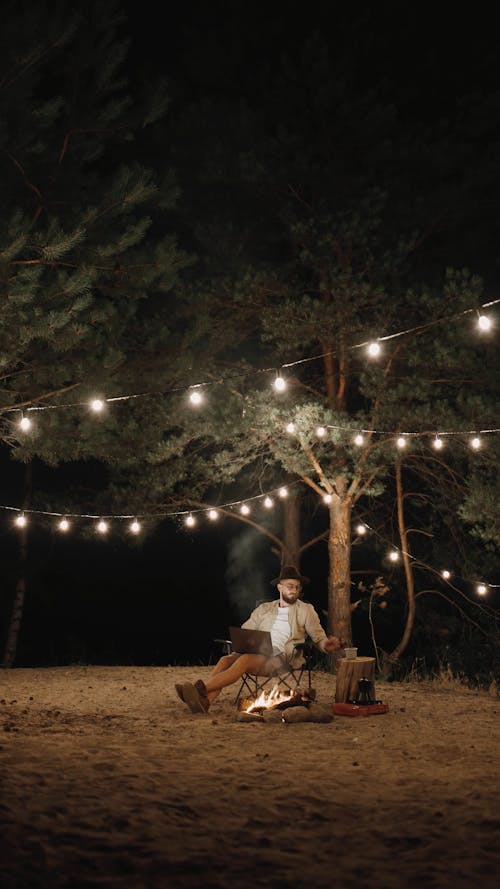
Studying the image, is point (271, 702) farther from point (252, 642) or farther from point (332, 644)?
point (332, 644)

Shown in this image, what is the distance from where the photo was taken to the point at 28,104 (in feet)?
22.1

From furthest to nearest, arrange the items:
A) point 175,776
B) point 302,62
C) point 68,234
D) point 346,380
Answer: point 346,380 → point 302,62 → point 68,234 → point 175,776

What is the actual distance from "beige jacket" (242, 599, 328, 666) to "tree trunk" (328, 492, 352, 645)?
2.93m

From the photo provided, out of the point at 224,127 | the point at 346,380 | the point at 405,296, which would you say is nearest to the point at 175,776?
the point at 405,296

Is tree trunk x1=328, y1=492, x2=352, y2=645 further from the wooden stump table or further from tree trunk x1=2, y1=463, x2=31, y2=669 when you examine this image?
tree trunk x1=2, y1=463, x2=31, y2=669

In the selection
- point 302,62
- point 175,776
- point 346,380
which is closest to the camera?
point 175,776

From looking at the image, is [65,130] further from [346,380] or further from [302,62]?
[346,380]

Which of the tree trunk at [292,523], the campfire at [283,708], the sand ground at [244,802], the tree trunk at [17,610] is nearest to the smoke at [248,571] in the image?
the tree trunk at [292,523]

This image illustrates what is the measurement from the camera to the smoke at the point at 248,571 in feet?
48.2

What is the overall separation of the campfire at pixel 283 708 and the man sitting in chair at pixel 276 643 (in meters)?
0.18

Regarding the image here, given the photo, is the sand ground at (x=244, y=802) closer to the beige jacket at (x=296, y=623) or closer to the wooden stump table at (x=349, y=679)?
the wooden stump table at (x=349, y=679)

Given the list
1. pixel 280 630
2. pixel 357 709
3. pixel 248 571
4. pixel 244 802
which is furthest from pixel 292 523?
pixel 244 802

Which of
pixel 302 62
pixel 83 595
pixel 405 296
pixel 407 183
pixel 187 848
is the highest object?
pixel 302 62

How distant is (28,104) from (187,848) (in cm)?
571
